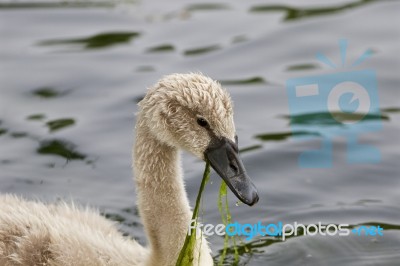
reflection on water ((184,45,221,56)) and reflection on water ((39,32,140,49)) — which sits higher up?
reflection on water ((39,32,140,49))

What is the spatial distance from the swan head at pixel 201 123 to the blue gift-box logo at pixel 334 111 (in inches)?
112

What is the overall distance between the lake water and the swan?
108 centimetres

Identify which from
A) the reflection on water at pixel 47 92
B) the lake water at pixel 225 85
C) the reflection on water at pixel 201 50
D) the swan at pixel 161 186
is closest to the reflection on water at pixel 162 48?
the lake water at pixel 225 85

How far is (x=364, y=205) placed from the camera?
873 cm

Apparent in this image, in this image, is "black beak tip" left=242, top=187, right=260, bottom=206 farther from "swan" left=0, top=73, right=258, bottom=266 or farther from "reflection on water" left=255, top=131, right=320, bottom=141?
"reflection on water" left=255, top=131, right=320, bottom=141

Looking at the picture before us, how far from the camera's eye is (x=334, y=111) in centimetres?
1008

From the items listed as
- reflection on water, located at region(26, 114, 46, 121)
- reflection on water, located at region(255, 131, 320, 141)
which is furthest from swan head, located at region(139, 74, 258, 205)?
reflection on water, located at region(26, 114, 46, 121)

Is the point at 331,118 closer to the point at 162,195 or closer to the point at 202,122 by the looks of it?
the point at 162,195

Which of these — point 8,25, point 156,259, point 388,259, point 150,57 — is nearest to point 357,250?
point 388,259

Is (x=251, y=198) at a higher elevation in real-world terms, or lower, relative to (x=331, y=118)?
higher

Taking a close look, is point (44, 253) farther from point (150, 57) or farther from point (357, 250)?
point (150, 57)

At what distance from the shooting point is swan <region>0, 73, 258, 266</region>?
6684 millimetres

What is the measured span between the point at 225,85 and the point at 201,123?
13.9 feet

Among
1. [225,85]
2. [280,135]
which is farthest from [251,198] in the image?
[225,85]
